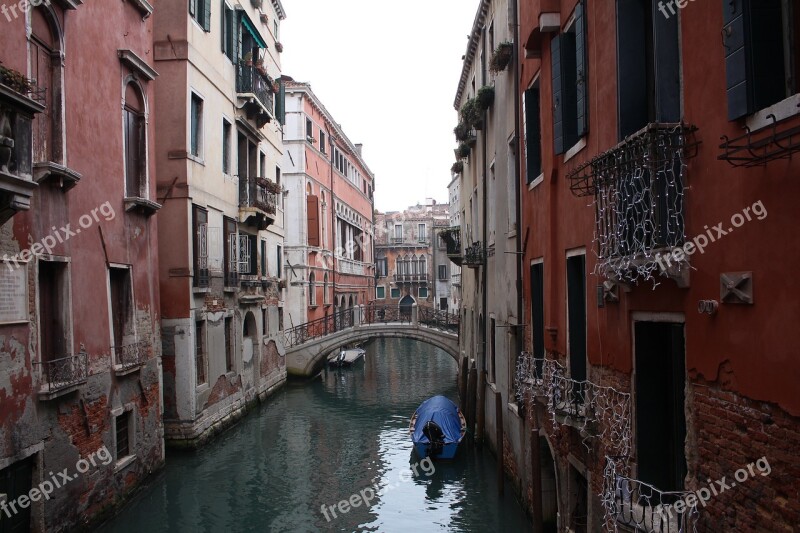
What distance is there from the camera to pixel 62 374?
770 centimetres

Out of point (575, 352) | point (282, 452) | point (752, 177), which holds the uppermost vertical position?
point (752, 177)

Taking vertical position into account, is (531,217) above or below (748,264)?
above

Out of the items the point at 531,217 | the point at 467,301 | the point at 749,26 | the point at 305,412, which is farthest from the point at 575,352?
the point at 305,412

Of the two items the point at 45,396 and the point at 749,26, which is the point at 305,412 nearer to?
the point at 45,396

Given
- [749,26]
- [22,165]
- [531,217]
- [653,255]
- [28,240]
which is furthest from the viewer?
[531,217]

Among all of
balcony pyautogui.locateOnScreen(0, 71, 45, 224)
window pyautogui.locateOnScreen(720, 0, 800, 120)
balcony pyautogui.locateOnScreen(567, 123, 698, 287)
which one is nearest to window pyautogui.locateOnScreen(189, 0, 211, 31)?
balcony pyautogui.locateOnScreen(0, 71, 45, 224)

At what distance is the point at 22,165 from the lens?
6125mm

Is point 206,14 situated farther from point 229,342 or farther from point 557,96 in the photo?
point 557,96

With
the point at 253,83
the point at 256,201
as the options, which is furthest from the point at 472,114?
the point at 256,201

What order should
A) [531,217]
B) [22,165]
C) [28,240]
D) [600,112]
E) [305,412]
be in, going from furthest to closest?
[305,412] < [531,217] < [28,240] < [22,165] < [600,112]

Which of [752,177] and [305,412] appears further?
[305,412]

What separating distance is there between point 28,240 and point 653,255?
628cm

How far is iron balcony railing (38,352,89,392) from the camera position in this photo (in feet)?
24.3

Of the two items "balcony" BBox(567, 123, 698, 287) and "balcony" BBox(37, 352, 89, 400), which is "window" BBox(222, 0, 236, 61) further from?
"balcony" BBox(567, 123, 698, 287)
